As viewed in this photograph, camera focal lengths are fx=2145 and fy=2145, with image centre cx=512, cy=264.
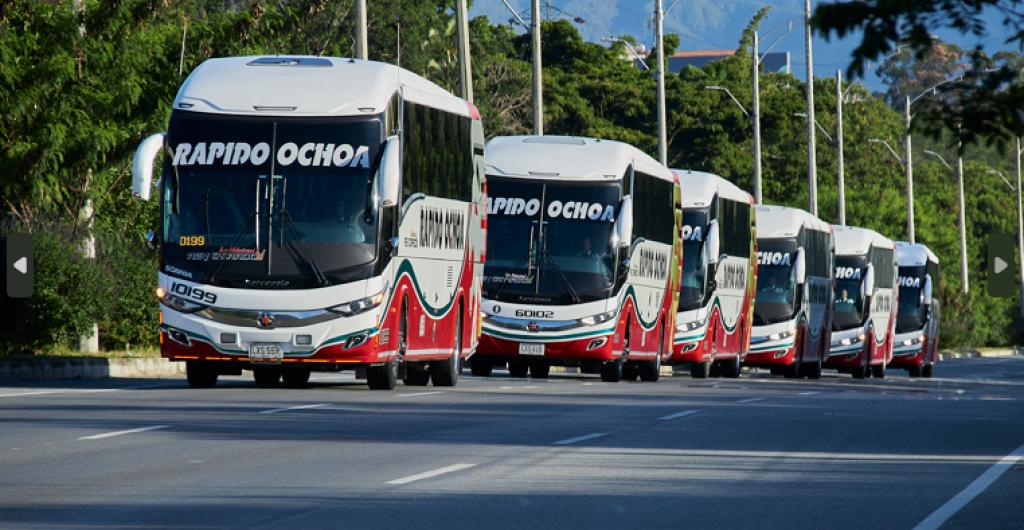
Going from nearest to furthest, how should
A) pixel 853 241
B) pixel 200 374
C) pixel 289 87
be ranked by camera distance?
pixel 289 87 < pixel 200 374 < pixel 853 241

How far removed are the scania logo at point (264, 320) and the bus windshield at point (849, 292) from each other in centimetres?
3030

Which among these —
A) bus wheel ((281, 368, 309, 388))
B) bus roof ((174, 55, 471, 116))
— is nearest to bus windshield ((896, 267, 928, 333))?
bus wheel ((281, 368, 309, 388))

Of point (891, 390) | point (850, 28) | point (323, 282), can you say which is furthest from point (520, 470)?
point (891, 390)

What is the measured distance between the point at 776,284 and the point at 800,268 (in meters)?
0.64

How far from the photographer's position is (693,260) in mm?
40500

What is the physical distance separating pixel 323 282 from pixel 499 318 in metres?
8.40

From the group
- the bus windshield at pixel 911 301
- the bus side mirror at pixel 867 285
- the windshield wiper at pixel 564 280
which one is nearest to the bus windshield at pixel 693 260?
the windshield wiper at pixel 564 280

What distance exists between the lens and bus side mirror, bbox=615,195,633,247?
32125 mm

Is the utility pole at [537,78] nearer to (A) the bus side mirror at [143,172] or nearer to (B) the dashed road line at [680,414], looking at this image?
(B) the dashed road line at [680,414]

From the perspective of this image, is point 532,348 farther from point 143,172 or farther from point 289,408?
point 289,408

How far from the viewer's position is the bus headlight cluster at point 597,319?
32.0 metres

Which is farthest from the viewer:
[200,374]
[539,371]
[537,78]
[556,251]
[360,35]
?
[537,78]

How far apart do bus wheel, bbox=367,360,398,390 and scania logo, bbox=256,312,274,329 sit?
7.64ft

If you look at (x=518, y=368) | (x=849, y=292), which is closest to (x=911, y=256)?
(x=849, y=292)
